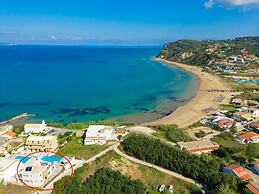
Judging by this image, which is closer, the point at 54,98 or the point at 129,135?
the point at 129,135

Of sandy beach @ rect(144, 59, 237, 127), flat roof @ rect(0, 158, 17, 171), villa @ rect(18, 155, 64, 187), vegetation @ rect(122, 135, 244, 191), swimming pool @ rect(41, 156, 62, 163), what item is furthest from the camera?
sandy beach @ rect(144, 59, 237, 127)

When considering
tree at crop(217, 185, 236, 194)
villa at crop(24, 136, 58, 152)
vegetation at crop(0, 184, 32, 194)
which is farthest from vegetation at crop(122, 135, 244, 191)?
vegetation at crop(0, 184, 32, 194)

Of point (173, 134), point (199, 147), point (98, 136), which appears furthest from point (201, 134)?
point (98, 136)

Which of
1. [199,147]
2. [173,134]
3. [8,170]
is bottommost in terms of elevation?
[173,134]

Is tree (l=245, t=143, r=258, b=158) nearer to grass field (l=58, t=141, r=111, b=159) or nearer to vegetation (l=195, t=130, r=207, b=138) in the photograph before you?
vegetation (l=195, t=130, r=207, b=138)

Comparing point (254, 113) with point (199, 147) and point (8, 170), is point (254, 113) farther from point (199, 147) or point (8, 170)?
point (8, 170)

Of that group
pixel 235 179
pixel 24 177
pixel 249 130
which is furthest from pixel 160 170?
pixel 249 130

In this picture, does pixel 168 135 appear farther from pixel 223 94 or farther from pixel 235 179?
pixel 223 94
